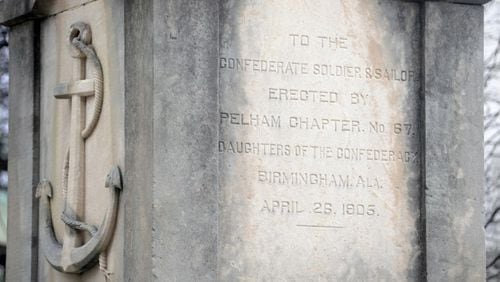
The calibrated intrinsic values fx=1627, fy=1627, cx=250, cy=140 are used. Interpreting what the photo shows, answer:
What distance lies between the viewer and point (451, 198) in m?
11.0

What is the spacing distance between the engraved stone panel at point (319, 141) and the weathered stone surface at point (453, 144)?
0.11m

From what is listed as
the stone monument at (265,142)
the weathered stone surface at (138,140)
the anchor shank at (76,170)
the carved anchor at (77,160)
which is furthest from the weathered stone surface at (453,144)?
the anchor shank at (76,170)

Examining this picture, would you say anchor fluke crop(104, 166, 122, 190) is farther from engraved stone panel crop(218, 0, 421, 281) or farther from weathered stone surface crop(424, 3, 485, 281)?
weathered stone surface crop(424, 3, 485, 281)

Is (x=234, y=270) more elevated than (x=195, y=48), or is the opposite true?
(x=195, y=48)

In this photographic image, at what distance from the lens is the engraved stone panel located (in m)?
10.4

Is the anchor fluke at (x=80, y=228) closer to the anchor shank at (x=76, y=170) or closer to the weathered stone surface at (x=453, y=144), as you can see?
the anchor shank at (x=76, y=170)

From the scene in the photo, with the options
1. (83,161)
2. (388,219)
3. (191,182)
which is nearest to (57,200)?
(83,161)

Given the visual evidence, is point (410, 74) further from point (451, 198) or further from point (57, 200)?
point (57, 200)

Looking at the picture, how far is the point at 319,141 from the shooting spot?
10664 millimetres

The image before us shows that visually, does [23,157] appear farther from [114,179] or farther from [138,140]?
[138,140]

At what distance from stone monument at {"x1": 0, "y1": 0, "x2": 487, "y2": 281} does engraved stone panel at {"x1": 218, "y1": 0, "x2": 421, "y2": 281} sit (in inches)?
0.4

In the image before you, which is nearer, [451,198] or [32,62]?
[451,198]

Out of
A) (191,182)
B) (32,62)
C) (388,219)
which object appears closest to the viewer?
(191,182)

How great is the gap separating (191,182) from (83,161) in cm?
126
